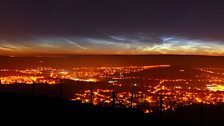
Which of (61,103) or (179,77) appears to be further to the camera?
(179,77)

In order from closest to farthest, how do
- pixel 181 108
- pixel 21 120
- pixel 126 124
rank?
pixel 21 120
pixel 126 124
pixel 181 108

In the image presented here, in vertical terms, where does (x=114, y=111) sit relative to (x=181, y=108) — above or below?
above

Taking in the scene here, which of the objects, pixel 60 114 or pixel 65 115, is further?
pixel 60 114

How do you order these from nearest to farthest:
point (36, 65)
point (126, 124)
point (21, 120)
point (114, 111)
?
point (21, 120)
point (126, 124)
point (114, 111)
point (36, 65)

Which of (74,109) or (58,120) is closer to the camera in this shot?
(58,120)

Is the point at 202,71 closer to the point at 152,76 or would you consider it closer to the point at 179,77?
the point at 179,77

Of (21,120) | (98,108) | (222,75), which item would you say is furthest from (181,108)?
(222,75)

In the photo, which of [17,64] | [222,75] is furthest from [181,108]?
[17,64]

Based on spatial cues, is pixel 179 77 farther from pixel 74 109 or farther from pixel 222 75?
pixel 74 109

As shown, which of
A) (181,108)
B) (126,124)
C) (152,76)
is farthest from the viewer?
(152,76)
